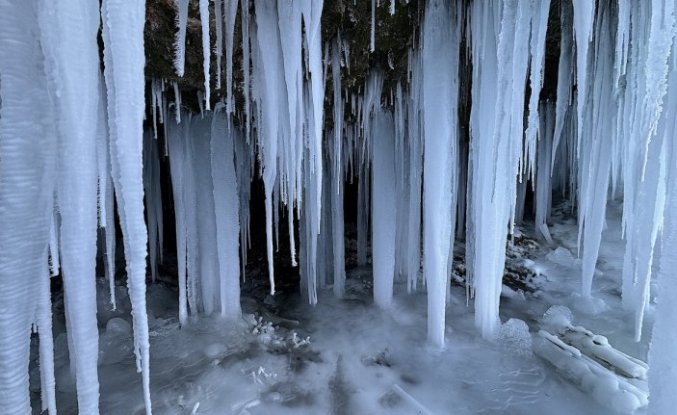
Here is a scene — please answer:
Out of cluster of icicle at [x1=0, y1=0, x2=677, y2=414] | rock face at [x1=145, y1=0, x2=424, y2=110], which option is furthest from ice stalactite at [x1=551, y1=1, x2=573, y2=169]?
rock face at [x1=145, y1=0, x2=424, y2=110]

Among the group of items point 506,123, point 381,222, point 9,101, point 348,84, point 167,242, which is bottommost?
point 167,242

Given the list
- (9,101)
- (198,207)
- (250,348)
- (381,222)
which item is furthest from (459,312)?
(9,101)

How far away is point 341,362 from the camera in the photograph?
3.89 meters

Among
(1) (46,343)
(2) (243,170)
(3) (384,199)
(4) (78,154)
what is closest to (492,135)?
(3) (384,199)

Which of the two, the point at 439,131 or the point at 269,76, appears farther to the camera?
the point at 439,131

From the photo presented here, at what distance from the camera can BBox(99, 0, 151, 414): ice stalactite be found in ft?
4.48

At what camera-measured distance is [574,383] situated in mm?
3246

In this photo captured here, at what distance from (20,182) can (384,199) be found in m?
4.10

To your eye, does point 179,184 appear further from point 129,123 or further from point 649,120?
point 649,120

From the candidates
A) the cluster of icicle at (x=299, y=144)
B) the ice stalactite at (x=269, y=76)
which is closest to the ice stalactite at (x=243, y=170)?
the cluster of icicle at (x=299, y=144)

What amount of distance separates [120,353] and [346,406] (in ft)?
8.49

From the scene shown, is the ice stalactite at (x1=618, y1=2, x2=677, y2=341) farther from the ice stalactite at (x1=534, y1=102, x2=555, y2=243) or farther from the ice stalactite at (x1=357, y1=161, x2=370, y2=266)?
the ice stalactite at (x1=357, y1=161, x2=370, y2=266)

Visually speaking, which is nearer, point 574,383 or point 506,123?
point 506,123

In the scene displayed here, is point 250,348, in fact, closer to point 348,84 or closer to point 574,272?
point 348,84
